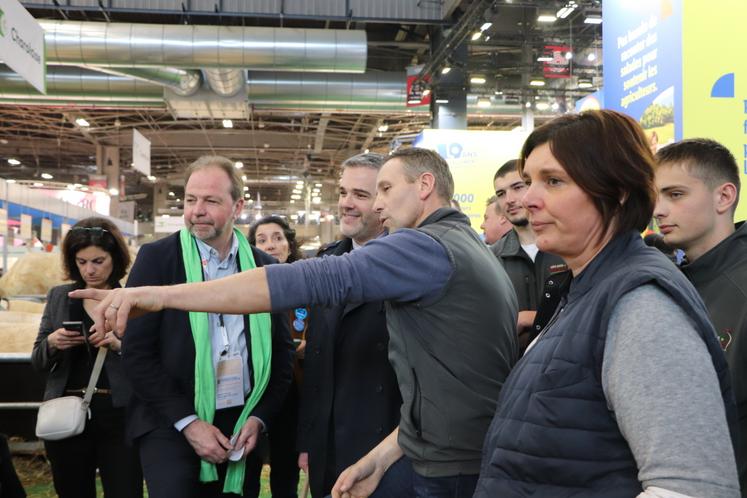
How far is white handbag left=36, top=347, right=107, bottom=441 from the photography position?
9.18ft

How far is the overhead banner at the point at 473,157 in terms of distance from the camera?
1003 centimetres

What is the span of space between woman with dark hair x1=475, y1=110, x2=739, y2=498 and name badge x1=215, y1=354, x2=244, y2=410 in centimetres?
141

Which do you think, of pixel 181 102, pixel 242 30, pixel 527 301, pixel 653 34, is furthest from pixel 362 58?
pixel 527 301

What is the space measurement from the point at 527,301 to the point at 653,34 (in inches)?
66.5

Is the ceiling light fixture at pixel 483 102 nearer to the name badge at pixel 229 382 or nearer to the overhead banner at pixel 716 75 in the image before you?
the overhead banner at pixel 716 75

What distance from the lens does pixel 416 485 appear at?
5.50 feet

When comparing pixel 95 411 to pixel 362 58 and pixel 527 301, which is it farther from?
pixel 362 58

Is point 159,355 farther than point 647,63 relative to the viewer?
No

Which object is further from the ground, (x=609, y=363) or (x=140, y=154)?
(x=140, y=154)

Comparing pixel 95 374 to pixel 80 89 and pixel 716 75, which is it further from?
pixel 80 89

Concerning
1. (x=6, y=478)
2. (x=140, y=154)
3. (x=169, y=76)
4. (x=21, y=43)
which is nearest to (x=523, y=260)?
(x=6, y=478)

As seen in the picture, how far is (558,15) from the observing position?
33.7 feet

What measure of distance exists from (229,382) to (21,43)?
445 centimetres

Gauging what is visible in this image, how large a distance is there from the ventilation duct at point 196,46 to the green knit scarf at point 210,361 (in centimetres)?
758
